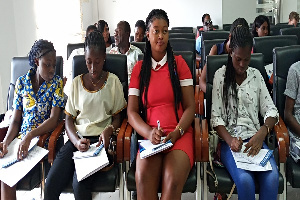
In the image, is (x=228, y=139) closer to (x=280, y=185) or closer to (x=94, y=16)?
(x=280, y=185)

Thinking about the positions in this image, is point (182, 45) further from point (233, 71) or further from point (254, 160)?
point (254, 160)

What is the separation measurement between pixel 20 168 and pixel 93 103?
0.61 m

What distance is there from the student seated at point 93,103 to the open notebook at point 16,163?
0.14 metres

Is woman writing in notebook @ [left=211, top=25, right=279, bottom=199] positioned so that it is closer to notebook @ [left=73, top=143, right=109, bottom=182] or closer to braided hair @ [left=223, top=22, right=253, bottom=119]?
braided hair @ [left=223, top=22, right=253, bottom=119]

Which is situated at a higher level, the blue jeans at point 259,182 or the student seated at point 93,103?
the student seated at point 93,103

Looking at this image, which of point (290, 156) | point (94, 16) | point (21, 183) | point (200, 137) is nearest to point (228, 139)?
point (200, 137)

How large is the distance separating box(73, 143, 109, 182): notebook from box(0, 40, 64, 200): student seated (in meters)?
0.35

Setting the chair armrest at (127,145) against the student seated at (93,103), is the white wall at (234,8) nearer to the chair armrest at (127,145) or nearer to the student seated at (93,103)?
the student seated at (93,103)

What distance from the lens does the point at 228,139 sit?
7.45 ft

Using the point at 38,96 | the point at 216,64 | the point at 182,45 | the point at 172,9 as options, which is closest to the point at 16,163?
the point at 38,96

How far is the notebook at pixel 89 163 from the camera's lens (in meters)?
2.12

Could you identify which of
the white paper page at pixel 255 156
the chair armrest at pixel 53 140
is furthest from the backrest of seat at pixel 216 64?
the chair armrest at pixel 53 140

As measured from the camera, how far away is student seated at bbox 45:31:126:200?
240cm

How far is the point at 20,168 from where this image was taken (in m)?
2.19
